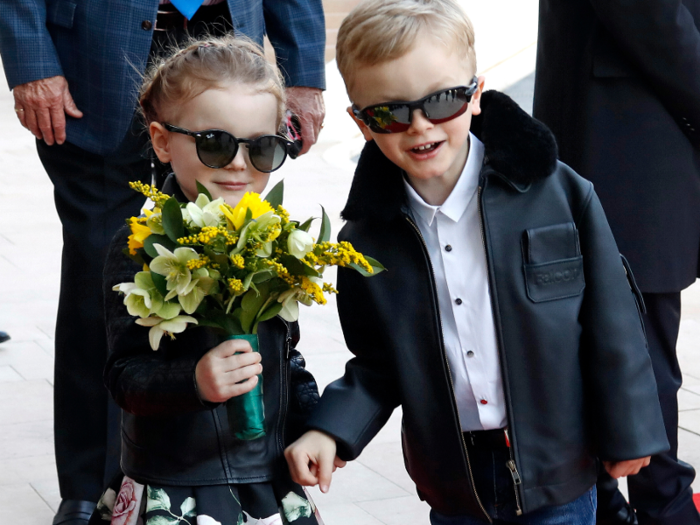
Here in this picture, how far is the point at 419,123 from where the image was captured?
2.19 m

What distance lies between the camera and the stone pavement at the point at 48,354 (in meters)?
3.63

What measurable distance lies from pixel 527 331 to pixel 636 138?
1122 millimetres

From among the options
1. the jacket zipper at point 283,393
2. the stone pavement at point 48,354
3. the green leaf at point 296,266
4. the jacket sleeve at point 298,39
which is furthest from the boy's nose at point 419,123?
the stone pavement at point 48,354

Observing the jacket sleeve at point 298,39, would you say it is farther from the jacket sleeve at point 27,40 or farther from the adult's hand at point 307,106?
the jacket sleeve at point 27,40

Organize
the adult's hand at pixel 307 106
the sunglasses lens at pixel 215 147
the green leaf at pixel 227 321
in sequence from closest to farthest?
the green leaf at pixel 227 321 → the sunglasses lens at pixel 215 147 → the adult's hand at pixel 307 106

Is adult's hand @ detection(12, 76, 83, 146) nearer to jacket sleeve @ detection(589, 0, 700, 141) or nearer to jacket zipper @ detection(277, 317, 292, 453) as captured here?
jacket zipper @ detection(277, 317, 292, 453)

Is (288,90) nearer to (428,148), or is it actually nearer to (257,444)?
(428,148)

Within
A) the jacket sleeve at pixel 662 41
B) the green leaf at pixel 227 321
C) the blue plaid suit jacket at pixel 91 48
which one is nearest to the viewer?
the green leaf at pixel 227 321

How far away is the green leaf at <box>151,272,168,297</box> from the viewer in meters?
1.97

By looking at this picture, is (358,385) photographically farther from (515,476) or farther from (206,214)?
(206,214)

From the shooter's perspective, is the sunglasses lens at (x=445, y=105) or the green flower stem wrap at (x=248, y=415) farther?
the sunglasses lens at (x=445, y=105)

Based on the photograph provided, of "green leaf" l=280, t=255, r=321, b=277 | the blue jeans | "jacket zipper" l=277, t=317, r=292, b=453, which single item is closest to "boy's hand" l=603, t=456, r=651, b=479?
the blue jeans

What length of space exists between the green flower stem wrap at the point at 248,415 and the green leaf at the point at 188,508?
201 mm

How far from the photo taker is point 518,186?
228 cm
